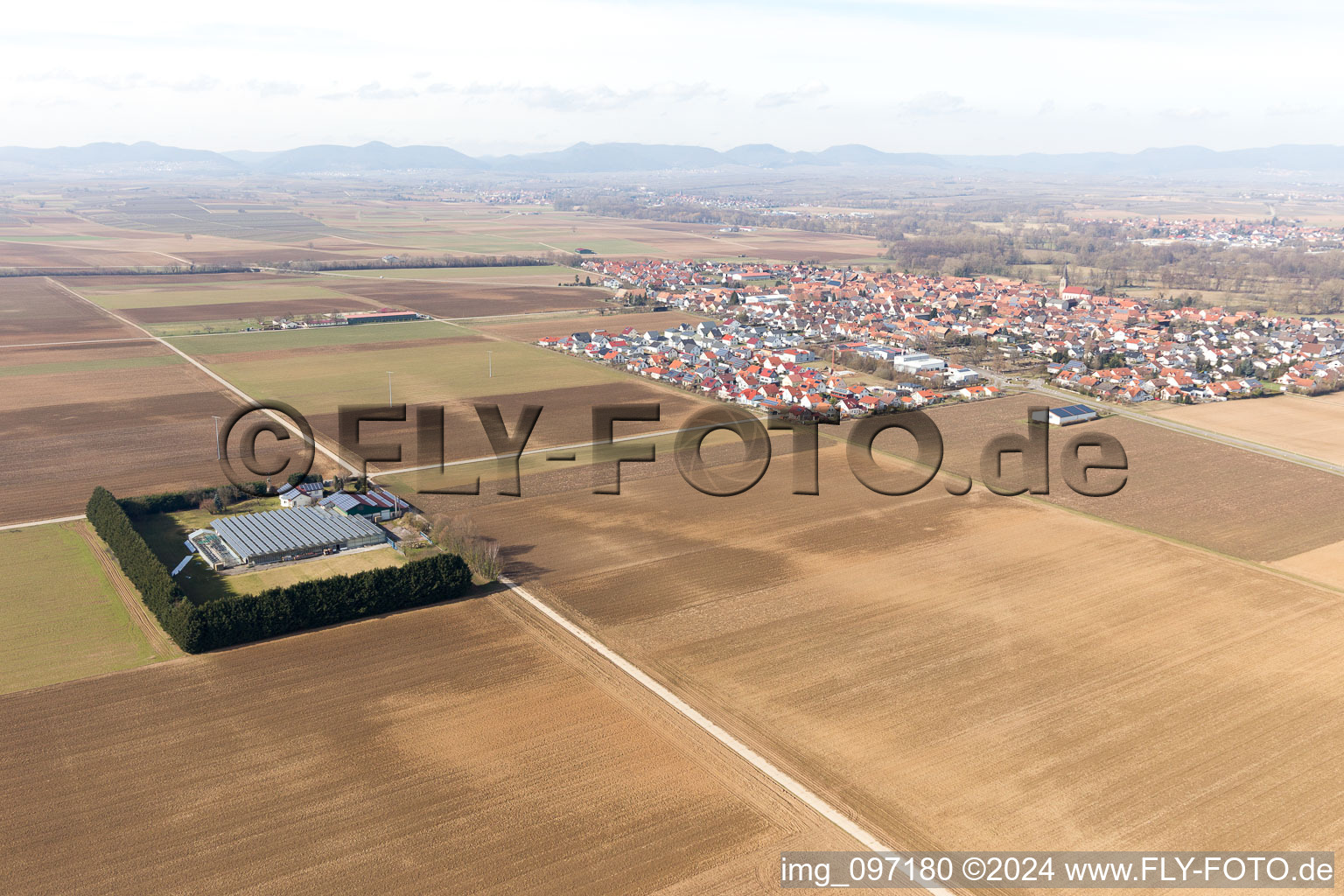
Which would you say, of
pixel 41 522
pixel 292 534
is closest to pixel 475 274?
pixel 41 522

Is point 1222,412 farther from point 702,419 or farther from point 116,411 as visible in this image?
point 116,411

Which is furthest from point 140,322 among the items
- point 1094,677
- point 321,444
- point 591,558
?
point 1094,677

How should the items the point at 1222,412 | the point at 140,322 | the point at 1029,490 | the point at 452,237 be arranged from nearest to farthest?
the point at 1029,490 → the point at 1222,412 → the point at 140,322 → the point at 452,237

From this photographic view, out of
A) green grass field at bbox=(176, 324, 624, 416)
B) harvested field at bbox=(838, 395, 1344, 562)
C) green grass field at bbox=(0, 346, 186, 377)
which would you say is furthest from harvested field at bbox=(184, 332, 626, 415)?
harvested field at bbox=(838, 395, 1344, 562)

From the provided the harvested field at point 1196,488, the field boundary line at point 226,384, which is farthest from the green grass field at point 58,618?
the harvested field at point 1196,488

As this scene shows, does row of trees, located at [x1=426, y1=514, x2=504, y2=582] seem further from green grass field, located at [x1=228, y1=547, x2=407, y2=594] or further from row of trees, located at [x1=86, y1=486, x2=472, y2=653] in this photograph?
green grass field, located at [x1=228, y1=547, x2=407, y2=594]

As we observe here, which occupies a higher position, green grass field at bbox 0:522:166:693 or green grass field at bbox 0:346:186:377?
green grass field at bbox 0:346:186:377
